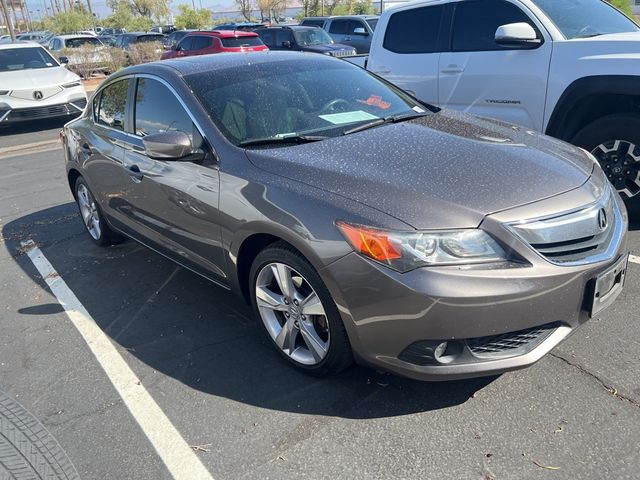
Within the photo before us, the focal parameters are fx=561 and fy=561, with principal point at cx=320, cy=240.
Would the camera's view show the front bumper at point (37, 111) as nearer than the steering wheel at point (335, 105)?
No

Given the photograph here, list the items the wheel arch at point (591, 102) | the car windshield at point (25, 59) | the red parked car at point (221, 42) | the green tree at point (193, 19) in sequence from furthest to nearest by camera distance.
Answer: the green tree at point (193, 19)
the red parked car at point (221, 42)
the car windshield at point (25, 59)
the wheel arch at point (591, 102)

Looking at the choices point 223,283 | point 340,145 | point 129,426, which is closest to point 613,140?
point 340,145

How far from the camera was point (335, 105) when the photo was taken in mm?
3738

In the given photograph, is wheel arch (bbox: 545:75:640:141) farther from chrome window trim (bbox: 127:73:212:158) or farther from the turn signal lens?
chrome window trim (bbox: 127:73:212:158)

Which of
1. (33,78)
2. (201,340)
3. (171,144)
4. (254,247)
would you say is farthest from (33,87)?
(254,247)

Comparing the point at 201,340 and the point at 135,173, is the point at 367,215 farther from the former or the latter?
the point at 135,173

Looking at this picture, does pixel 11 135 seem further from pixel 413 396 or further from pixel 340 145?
pixel 413 396

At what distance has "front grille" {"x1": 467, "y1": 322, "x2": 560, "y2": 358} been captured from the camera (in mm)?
2502

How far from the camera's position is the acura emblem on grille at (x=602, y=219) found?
2725 mm

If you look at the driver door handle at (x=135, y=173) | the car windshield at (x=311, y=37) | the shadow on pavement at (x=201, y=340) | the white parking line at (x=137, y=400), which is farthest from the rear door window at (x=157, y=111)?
the car windshield at (x=311, y=37)

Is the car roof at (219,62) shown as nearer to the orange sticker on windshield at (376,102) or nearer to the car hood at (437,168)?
the orange sticker on windshield at (376,102)

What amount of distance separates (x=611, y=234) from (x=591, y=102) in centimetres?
244

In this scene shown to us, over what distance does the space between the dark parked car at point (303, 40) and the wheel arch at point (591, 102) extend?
1291 cm

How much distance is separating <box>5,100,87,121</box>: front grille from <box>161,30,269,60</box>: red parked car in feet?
17.2
